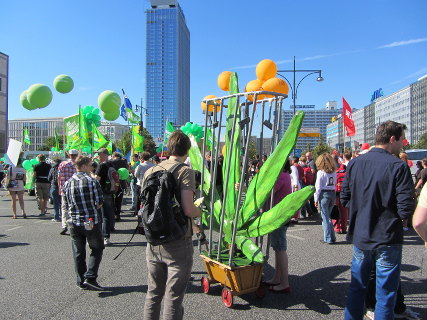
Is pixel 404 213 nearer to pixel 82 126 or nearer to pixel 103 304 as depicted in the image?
pixel 103 304

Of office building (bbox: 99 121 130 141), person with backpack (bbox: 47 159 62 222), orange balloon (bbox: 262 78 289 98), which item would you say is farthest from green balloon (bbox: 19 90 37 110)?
orange balloon (bbox: 262 78 289 98)

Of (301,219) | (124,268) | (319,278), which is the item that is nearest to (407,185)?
(319,278)

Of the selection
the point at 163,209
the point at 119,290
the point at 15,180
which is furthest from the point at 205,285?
the point at 15,180

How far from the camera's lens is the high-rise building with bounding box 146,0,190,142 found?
378 ft

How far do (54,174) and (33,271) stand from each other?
15.5 ft

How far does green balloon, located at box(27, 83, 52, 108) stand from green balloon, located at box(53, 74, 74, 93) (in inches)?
14.5

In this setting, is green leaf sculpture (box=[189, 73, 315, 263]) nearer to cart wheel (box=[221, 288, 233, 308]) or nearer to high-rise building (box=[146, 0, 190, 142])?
cart wheel (box=[221, 288, 233, 308])

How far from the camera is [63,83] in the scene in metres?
11.9

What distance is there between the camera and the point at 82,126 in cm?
1155

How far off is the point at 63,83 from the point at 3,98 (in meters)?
49.6

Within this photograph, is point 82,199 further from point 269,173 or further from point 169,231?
point 269,173

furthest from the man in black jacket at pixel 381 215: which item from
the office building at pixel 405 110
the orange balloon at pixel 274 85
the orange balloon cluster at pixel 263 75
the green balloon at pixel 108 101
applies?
the office building at pixel 405 110

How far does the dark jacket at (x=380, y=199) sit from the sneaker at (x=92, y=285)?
120 inches

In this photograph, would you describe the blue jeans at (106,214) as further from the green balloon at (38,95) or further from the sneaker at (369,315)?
the green balloon at (38,95)
